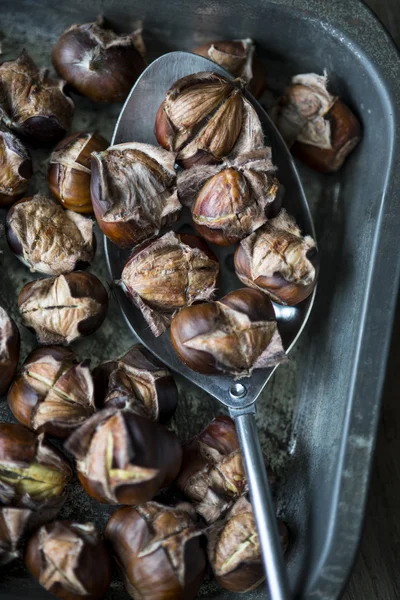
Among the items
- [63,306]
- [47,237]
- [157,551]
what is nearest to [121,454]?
[157,551]

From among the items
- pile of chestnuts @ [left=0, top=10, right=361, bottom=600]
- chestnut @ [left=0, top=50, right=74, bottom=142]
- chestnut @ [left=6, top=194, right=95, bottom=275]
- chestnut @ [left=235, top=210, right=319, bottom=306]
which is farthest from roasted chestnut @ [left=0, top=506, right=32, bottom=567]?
chestnut @ [left=0, top=50, right=74, bottom=142]

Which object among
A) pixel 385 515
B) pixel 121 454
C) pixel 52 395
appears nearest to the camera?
pixel 121 454

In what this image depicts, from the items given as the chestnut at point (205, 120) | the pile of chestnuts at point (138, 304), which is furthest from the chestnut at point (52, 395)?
the chestnut at point (205, 120)

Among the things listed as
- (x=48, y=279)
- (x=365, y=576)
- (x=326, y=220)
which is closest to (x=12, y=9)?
(x=48, y=279)

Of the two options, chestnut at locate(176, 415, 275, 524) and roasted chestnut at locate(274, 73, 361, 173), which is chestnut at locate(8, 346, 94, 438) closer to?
chestnut at locate(176, 415, 275, 524)

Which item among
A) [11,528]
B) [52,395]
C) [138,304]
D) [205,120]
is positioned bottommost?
[11,528]

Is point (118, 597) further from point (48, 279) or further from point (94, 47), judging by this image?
point (94, 47)

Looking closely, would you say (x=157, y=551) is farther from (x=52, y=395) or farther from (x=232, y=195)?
(x=232, y=195)

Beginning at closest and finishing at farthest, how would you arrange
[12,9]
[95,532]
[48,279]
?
[95,532] < [48,279] < [12,9]
